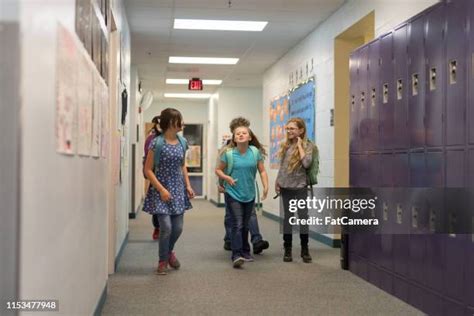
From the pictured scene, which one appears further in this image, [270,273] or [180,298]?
[270,273]

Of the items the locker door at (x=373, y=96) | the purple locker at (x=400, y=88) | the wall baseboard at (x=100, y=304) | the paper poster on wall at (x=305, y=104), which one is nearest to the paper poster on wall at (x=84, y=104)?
the wall baseboard at (x=100, y=304)

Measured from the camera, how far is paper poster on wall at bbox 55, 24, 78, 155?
1886 millimetres

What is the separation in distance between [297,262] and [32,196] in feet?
13.7

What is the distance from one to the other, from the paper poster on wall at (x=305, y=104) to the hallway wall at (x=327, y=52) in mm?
167

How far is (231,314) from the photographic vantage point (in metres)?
3.59

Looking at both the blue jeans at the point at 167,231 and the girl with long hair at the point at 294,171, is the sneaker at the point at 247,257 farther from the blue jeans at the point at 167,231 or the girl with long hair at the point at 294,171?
the blue jeans at the point at 167,231

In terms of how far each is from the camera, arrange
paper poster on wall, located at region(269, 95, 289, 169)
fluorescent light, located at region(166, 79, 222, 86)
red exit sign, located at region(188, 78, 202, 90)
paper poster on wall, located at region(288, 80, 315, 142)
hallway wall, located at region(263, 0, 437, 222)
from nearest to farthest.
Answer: hallway wall, located at region(263, 0, 437, 222) < paper poster on wall, located at region(288, 80, 315, 142) < paper poster on wall, located at region(269, 95, 289, 169) < red exit sign, located at region(188, 78, 202, 90) < fluorescent light, located at region(166, 79, 222, 86)

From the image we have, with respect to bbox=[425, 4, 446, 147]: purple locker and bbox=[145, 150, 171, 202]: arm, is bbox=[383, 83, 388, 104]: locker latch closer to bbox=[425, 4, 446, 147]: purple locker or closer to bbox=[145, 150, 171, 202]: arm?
bbox=[425, 4, 446, 147]: purple locker

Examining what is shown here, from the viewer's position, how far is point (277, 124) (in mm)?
9867

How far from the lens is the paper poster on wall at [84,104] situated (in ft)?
7.64

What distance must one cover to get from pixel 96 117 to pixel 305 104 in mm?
5385

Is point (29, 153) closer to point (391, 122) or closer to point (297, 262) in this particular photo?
point (391, 122)

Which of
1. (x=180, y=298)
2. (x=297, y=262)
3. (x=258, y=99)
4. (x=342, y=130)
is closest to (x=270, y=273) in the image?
(x=297, y=262)

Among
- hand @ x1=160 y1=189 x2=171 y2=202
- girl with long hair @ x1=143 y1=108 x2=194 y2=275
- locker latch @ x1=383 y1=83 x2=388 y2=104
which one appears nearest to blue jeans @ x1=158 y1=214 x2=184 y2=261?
girl with long hair @ x1=143 y1=108 x2=194 y2=275
